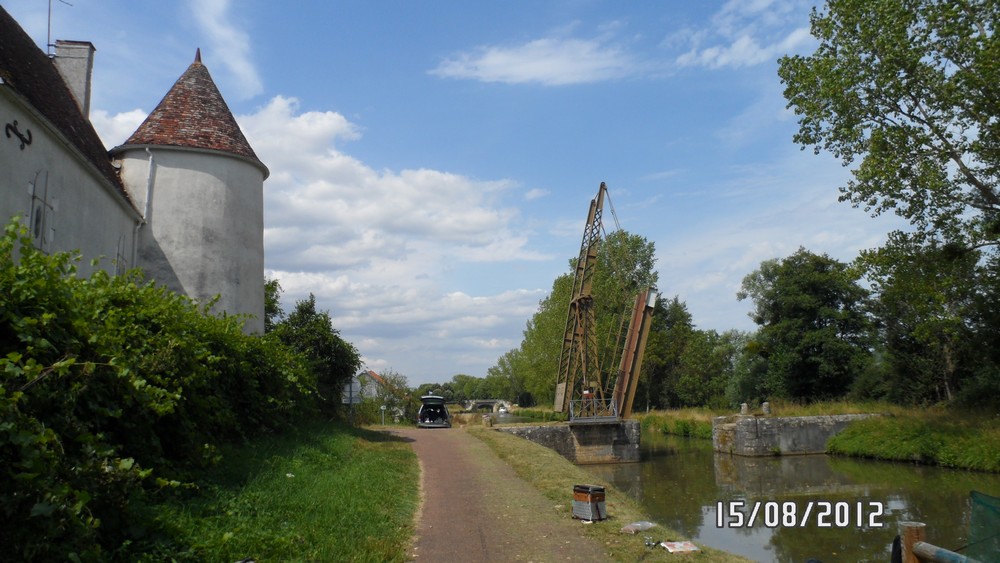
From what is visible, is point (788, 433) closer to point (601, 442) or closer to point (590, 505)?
point (601, 442)

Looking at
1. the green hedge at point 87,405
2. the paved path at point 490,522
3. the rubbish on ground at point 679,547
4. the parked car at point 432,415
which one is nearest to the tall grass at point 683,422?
the parked car at point 432,415

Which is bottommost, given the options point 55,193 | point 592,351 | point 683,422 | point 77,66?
point 683,422

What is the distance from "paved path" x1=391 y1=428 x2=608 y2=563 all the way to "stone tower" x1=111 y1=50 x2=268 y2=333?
7754 millimetres

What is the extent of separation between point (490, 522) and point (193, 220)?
39.9ft

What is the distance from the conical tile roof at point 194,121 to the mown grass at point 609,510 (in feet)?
35.2

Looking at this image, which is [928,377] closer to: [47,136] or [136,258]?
[136,258]

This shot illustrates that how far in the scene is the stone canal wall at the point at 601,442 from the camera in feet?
101

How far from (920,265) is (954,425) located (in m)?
7.83

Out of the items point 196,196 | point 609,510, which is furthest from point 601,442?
point 609,510

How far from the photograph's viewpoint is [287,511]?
7266 millimetres

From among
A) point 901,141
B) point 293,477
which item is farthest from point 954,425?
point 293,477

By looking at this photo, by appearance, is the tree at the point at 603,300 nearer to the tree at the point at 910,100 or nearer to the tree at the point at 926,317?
the tree at the point at 926,317

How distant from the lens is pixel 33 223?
1120 centimetres
